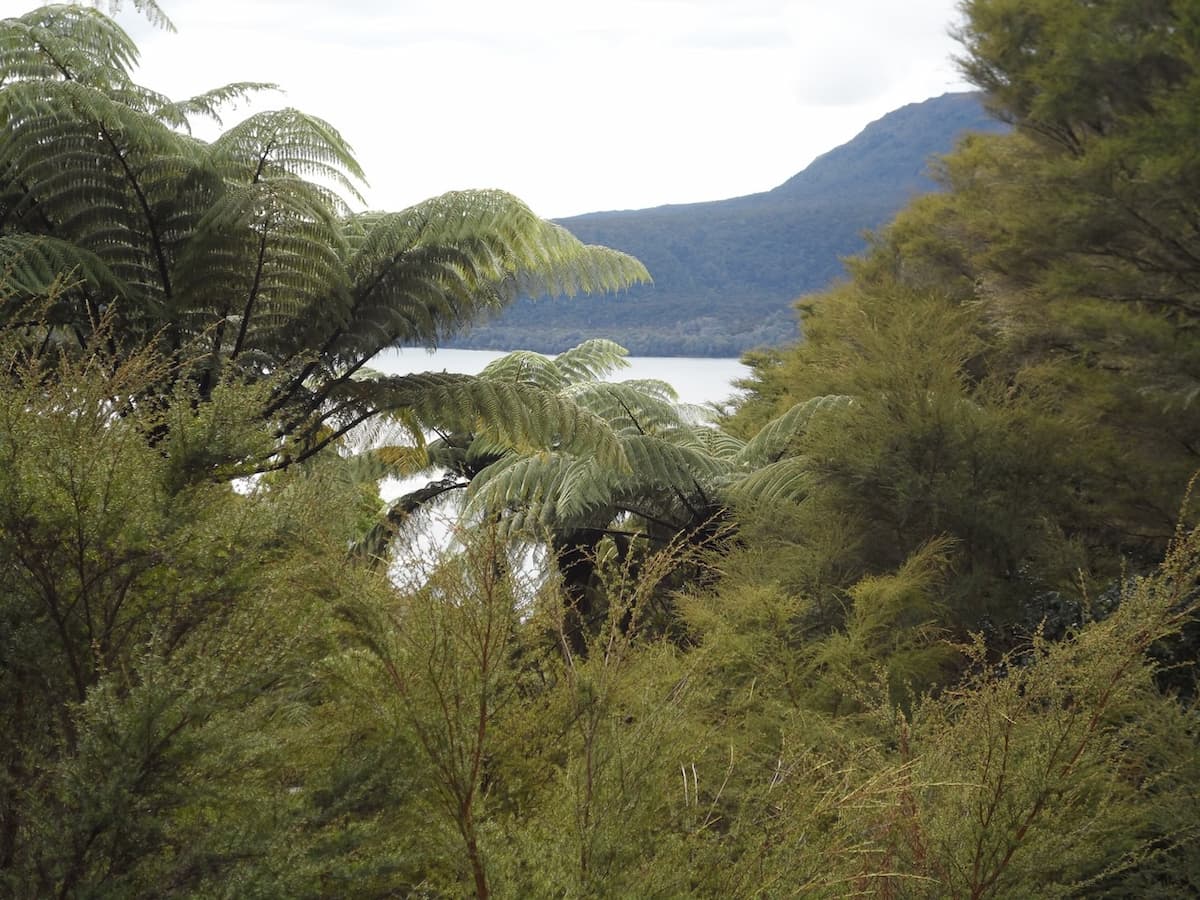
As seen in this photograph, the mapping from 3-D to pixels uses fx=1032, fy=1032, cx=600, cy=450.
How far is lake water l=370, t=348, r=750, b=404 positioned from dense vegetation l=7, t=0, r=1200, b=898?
1.74 feet

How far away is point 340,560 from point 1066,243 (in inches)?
234

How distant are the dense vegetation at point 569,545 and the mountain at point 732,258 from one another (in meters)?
1.34

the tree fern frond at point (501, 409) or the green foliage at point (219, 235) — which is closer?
the green foliage at point (219, 235)

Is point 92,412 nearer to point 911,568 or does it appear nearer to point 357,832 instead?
point 357,832

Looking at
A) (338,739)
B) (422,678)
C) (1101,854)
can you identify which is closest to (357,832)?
(422,678)

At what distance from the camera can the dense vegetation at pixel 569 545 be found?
224 cm

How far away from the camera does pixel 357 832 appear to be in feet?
7.52

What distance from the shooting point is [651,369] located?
2014 centimetres

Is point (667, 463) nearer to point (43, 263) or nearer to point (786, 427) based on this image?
point (786, 427)

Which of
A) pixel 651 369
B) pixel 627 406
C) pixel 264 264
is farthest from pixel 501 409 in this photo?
pixel 651 369

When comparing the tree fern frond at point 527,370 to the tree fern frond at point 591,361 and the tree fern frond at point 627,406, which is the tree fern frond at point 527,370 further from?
the tree fern frond at point 591,361

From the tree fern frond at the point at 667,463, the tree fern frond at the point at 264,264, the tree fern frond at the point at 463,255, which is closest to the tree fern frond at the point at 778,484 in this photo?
the tree fern frond at the point at 667,463

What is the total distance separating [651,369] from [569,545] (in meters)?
11.8

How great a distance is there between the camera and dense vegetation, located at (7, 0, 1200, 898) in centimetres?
224
